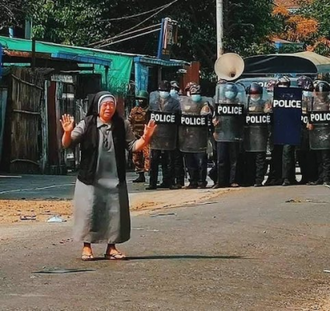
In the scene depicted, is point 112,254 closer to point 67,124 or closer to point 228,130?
point 67,124

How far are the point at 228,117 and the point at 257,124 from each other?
618 millimetres

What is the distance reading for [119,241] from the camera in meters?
10.2

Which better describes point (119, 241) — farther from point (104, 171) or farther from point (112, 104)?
point (112, 104)

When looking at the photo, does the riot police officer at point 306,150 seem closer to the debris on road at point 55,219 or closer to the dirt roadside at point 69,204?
the dirt roadside at point 69,204

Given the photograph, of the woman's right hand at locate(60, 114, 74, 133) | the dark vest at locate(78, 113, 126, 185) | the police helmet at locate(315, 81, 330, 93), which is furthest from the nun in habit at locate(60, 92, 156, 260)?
the police helmet at locate(315, 81, 330, 93)

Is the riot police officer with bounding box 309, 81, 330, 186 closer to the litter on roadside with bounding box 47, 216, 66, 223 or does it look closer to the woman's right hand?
the litter on roadside with bounding box 47, 216, 66, 223

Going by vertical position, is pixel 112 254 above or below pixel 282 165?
below

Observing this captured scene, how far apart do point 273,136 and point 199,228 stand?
6.59 metres

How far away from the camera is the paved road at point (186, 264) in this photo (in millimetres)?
8211

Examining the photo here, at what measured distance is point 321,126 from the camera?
1898 centimetres

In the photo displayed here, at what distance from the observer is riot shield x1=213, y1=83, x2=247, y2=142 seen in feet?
62.0

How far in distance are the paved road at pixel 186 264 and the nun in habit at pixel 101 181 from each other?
29cm

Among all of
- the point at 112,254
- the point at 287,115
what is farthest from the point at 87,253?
the point at 287,115

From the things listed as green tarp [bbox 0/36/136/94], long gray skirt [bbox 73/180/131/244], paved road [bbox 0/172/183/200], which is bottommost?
paved road [bbox 0/172/183/200]
